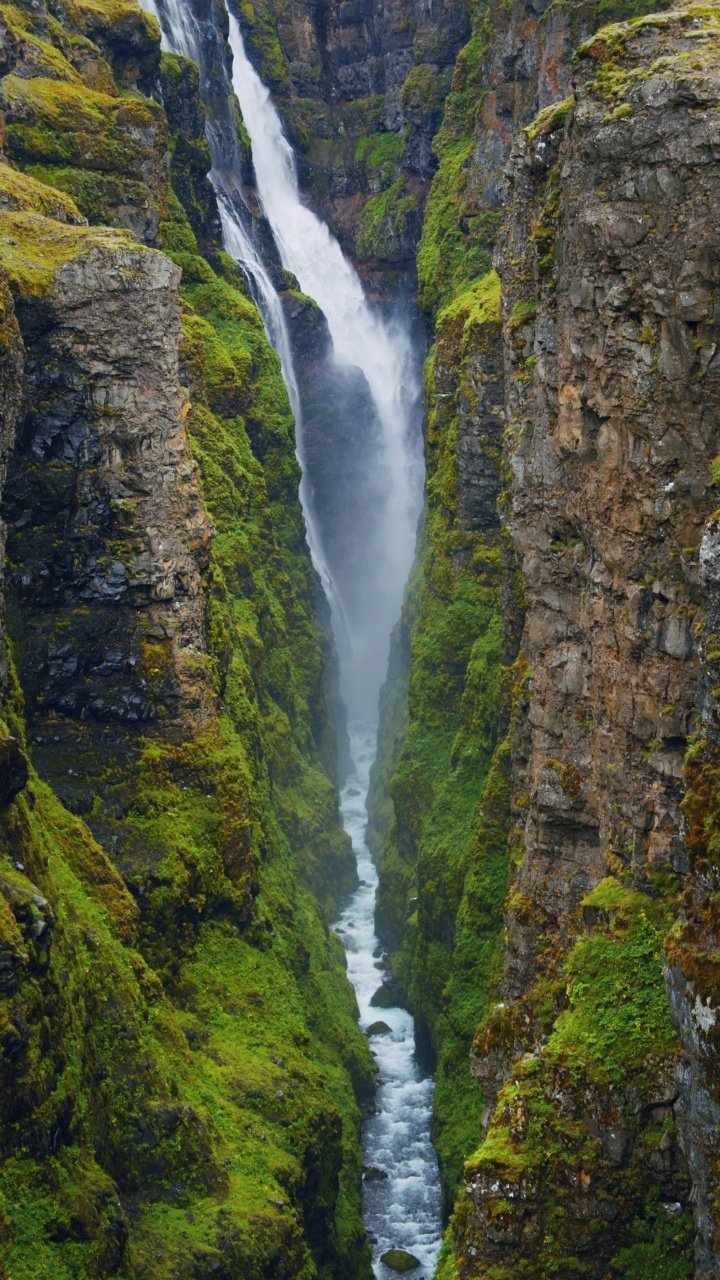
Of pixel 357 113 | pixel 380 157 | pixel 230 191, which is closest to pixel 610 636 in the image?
pixel 230 191

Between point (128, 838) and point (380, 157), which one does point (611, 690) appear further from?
point (380, 157)

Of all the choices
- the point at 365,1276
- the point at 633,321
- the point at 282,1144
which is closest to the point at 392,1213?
the point at 365,1276

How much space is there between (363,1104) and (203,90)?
6690 centimetres

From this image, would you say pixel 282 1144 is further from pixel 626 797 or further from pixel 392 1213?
pixel 626 797

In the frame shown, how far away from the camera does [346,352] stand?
10412 cm

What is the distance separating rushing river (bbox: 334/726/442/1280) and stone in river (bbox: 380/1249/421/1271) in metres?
0.20

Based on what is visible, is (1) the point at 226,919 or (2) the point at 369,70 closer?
(1) the point at 226,919

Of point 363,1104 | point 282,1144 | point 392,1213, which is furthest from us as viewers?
point 363,1104

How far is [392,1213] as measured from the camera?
152ft

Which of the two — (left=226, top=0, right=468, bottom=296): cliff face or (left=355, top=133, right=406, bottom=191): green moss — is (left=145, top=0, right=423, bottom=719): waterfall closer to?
(left=226, top=0, right=468, bottom=296): cliff face

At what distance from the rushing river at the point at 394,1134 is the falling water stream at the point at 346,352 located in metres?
0.24

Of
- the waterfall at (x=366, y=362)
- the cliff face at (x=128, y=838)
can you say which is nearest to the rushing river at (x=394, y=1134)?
the cliff face at (x=128, y=838)

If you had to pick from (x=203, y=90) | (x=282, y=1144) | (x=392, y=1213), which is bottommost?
(x=392, y=1213)

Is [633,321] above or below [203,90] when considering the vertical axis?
below
